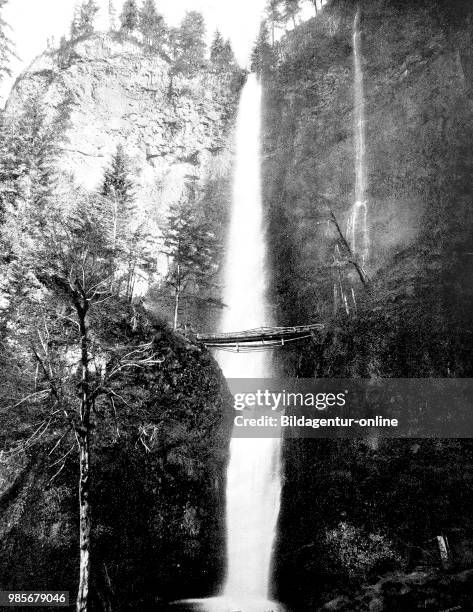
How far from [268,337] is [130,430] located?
9376 mm

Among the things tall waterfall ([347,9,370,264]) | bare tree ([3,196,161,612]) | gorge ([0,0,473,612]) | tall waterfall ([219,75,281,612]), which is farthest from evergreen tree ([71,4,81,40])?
bare tree ([3,196,161,612])

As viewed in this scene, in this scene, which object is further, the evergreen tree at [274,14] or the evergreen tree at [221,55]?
the evergreen tree at [274,14]

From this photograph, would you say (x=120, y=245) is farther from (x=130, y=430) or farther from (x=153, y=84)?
(x=153, y=84)

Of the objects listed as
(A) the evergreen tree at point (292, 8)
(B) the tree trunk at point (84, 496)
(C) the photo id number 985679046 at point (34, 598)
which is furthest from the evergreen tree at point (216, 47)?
(C) the photo id number 985679046 at point (34, 598)

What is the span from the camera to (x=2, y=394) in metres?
13.7

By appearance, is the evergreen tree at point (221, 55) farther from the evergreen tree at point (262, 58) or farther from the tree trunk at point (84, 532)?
the tree trunk at point (84, 532)

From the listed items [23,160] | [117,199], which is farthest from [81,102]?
[23,160]

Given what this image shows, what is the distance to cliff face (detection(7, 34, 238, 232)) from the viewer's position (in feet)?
125

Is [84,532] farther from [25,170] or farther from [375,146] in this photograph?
[375,146]

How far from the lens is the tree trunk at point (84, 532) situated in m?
9.23

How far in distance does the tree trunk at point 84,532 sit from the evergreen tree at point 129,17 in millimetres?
49880

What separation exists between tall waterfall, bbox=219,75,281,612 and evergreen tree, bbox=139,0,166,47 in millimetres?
12501

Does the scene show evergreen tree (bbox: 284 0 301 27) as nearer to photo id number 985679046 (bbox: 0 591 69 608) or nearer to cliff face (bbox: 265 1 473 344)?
cliff face (bbox: 265 1 473 344)

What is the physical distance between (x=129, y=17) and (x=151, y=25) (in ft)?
9.04
